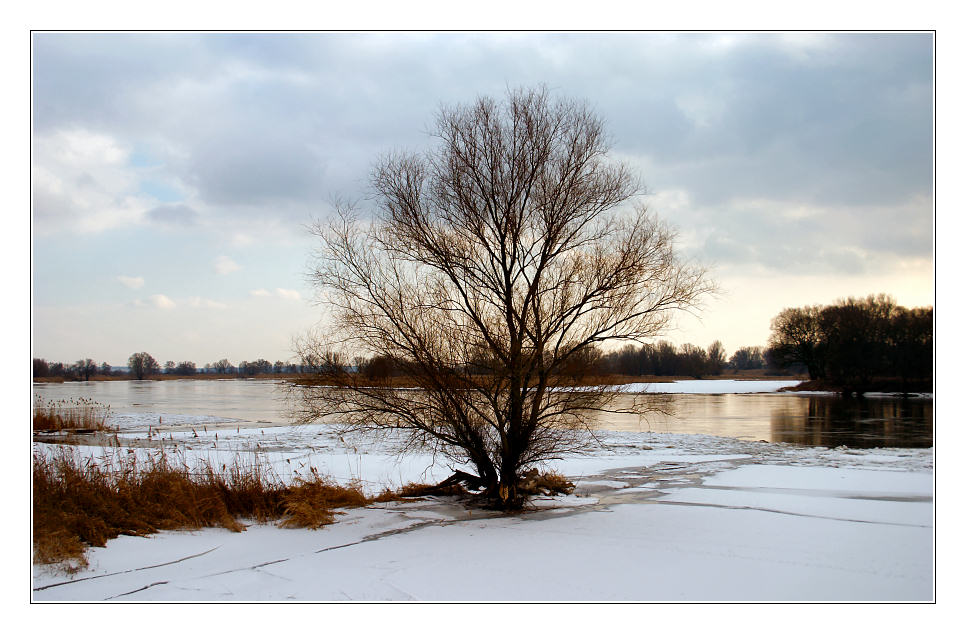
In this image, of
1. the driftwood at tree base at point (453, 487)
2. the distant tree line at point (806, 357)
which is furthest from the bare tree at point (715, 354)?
the driftwood at tree base at point (453, 487)

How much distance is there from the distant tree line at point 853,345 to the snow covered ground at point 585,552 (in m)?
3.74

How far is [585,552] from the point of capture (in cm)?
761

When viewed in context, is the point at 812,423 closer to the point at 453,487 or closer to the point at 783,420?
the point at 783,420

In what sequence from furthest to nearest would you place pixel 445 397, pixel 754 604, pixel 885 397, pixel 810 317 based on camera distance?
pixel 810 317 < pixel 885 397 < pixel 445 397 < pixel 754 604

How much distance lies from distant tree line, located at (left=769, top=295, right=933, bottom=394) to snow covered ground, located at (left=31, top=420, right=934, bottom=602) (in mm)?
3744

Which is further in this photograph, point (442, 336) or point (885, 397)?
point (885, 397)

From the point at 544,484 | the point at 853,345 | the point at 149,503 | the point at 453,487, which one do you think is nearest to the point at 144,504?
the point at 149,503

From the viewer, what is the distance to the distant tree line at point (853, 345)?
21619 mm

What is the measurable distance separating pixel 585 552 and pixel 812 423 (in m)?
23.0

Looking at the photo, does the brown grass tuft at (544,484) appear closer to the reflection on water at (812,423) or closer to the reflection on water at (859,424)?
the reflection on water at (812,423)

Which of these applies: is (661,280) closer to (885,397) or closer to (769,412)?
(769,412)

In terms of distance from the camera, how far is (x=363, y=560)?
24.2 feet

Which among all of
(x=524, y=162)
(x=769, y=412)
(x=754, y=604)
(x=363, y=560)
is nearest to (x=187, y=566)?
(x=363, y=560)

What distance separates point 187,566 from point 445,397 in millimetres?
4464
